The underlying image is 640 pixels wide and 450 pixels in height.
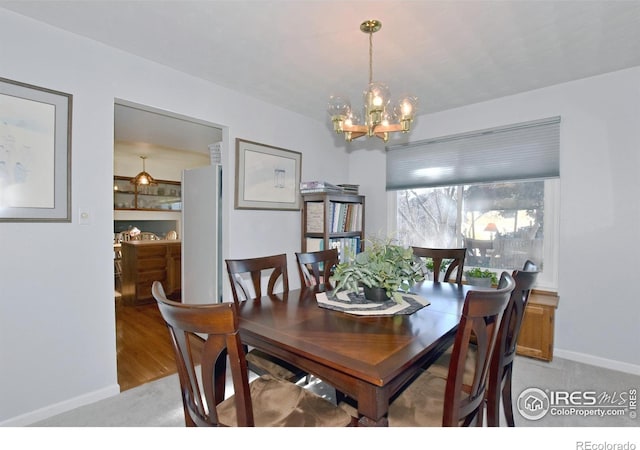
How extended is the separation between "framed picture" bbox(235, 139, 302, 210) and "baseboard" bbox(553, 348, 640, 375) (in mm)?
2756

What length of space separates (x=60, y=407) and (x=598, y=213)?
4.05 m

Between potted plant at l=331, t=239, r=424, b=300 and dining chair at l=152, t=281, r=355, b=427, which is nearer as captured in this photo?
dining chair at l=152, t=281, r=355, b=427

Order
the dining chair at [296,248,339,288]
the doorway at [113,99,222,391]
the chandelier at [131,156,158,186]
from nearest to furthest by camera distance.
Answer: the dining chair at [296,248,339,288] < the doorway at [113,99,222,391] < the chandelier at [131,156,158,186]

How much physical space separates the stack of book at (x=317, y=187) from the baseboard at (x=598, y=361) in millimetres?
2454

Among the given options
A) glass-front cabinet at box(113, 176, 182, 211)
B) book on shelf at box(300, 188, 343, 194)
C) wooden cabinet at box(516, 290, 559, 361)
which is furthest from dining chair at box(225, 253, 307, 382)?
glass-front cabinet at box(113, 176, 182, 211)

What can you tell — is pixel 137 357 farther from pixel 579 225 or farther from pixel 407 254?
pixel 579 225

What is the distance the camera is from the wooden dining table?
1019 mm

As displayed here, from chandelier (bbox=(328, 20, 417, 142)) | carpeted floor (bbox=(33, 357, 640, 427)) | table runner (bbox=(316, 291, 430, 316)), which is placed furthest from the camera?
carpeted floor (bbox=(33, 357, 640, 427))

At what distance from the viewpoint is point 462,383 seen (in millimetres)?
1113

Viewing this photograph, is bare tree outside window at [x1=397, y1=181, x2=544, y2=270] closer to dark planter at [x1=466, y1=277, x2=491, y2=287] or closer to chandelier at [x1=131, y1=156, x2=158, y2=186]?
dark planter at [x1=466, y1=277, x2=491, y2=287]

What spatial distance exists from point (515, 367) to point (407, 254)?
1744 millimetres

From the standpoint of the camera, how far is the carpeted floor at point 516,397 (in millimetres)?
1869

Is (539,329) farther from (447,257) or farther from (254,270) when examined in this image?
(254,270)
